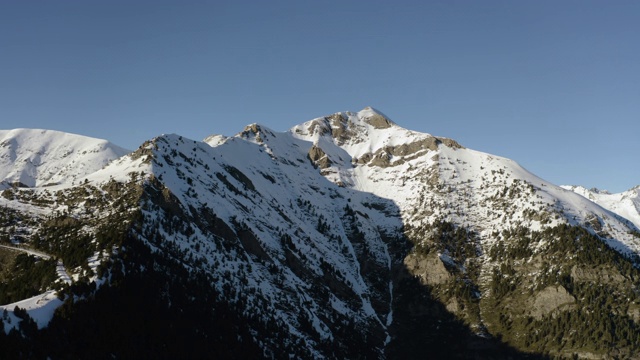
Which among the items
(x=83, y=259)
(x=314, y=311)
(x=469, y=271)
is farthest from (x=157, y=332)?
(x=469, y=271)

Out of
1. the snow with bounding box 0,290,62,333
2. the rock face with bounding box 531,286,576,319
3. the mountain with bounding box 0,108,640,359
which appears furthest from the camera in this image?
the rock face with bounding box 531,286,576,319

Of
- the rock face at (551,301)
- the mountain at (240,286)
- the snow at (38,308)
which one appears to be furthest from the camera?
the rock face at (551,301)

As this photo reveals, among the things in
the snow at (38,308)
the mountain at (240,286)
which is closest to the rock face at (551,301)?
the mountain at (240,286)

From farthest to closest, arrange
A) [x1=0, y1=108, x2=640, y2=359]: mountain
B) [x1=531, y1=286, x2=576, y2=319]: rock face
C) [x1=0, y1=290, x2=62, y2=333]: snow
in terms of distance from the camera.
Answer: [x1=531, y1=286, x2=576, y2=319]: rock face, [x1=0, y1=108, x2=640, y2=359]: mountain, [x1=0, y1=290, x2=62, y2=333]: snow

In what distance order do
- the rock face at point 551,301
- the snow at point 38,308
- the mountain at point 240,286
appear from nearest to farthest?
1. the snow at point 38,308
2. the mountain at point 240,286
3. the rock face at point 551,301

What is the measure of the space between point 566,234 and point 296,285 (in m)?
106

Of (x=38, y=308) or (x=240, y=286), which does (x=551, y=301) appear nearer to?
(x=240, y=286)

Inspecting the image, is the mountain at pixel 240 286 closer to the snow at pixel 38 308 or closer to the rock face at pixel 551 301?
the snow at pixel 38 308

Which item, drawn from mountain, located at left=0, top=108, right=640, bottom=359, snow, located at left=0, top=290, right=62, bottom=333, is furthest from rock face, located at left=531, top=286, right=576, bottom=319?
snow, located at left=0, top=290, right=62, bottom=333

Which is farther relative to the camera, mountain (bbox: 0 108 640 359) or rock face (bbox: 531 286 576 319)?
rock face (bbox: 531 286 576 319)

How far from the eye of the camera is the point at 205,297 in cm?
11650

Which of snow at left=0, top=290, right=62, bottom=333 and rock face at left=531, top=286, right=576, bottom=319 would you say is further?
rock face at left=531, top=286, right=576, bottom=319

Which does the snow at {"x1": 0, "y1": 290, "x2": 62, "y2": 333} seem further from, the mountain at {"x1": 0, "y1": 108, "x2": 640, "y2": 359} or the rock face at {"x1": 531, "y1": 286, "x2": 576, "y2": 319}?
the rock face at {"x1": 531, "y1": 286, "x2": 576, "y2": 319}

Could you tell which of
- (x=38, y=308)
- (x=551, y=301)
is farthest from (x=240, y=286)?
(x=551, y=301)
